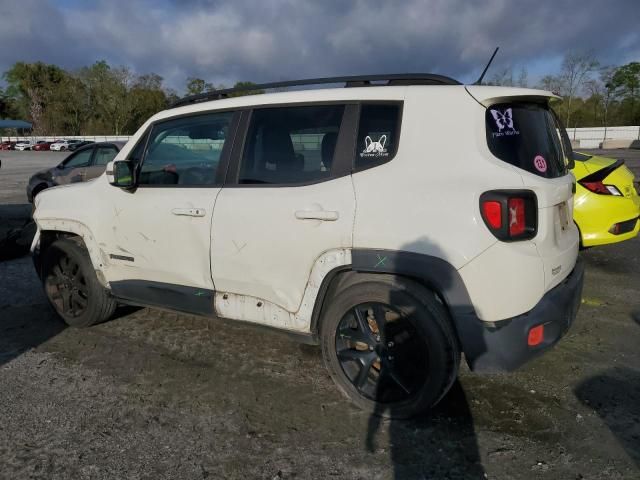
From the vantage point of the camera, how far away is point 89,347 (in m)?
4.02

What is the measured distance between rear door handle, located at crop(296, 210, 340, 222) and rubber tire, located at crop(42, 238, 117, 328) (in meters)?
2.14

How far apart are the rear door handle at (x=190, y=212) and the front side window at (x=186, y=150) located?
8.4 inches

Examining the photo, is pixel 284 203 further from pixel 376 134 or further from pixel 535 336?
pixel 535 336

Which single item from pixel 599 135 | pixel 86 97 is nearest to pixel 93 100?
pixel 86 97

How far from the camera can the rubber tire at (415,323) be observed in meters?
2.70

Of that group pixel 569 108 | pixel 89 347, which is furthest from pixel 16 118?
pixel 89 347

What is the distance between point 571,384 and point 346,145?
7.00ft

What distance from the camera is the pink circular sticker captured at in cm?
280

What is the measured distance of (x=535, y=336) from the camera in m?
2.66

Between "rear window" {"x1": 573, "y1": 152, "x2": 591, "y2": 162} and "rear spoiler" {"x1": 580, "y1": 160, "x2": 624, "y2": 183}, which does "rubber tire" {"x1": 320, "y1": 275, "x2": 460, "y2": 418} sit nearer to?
"rear spoiler" {"x1": 580, "y1": 160, "x2": 624, "y2": 183}

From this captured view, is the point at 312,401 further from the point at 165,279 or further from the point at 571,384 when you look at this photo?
the point at 571,384

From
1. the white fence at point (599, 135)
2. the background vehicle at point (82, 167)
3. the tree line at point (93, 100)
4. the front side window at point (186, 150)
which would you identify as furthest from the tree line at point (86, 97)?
the front side window at point (186, 150)

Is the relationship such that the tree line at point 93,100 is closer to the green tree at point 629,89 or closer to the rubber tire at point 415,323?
the green tree at point 629,89

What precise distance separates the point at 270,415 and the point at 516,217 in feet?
5.86
